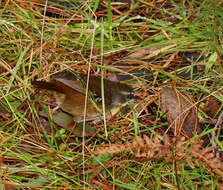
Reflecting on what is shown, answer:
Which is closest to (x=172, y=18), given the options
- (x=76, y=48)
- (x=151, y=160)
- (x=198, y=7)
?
(x=198, y=7)

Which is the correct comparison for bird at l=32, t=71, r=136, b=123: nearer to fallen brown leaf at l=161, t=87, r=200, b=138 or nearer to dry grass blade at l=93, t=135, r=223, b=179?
fallen brown leaf at l=161, t=87, r=200, b=138

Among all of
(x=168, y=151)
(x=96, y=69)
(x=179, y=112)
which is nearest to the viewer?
(x=168, y=151)

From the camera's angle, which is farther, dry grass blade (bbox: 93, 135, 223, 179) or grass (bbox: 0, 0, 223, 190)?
grass (bbox: 0, 0, 223, 190)

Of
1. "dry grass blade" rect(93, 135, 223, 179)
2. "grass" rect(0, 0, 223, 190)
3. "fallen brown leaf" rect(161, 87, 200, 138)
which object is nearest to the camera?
"dry grass blade" rect(93, 135, 223, 179)

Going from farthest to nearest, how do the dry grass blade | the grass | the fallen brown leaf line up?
the fallen brown leaf < the grass < the dry grass blade

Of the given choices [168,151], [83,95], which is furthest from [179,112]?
[83,95]

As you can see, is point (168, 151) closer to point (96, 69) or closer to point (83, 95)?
point (83, 95)

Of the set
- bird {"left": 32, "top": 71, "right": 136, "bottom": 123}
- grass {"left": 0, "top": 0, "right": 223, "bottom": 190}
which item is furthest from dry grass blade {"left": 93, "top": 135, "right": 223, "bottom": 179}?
bird {"left": 32, "top": 71, "right": 136, "bottom": 123}

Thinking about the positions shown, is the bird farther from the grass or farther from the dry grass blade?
the dry grass blade
